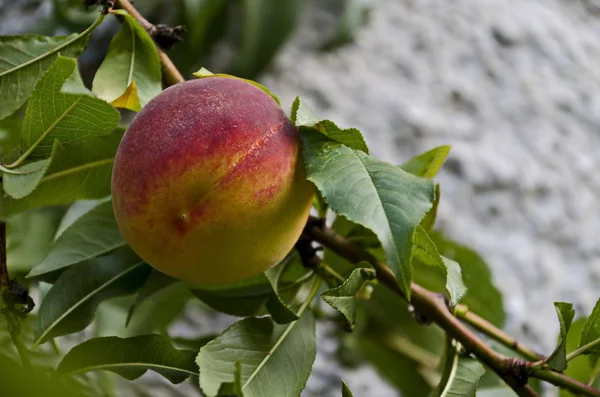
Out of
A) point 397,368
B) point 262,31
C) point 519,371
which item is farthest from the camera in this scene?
point 262,31

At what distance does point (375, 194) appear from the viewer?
0.36 metres

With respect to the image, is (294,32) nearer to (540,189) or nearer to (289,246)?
(540,189)

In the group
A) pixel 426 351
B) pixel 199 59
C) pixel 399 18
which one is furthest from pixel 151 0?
pixel 426 351

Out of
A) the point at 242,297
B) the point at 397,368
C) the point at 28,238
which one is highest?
the point at 242,297

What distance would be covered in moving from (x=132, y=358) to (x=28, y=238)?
1.16 feet

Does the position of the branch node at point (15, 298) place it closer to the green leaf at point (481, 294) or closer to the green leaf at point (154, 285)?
the green leaf at point (154, 285)

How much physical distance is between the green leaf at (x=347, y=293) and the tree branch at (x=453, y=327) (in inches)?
2.8

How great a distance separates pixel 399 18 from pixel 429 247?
0.91m

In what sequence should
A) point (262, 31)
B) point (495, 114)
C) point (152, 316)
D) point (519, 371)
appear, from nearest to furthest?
point (519, 371)
point (152, 316)
point (262, 31)
point (495, 114)

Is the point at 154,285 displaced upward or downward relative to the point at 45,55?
downward

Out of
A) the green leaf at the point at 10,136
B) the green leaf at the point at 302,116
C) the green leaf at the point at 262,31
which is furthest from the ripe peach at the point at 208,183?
the green leaf at the point at 262,31

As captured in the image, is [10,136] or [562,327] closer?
[562,327]

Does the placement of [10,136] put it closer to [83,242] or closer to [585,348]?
[83,242]

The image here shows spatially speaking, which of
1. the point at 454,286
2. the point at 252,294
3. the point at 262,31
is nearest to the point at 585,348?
the point at 454,286
